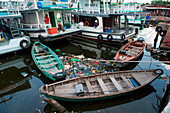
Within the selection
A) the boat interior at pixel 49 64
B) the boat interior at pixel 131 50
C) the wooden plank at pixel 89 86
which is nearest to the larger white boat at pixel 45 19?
the boat interior at pixel 49 64

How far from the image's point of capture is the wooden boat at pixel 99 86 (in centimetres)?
572

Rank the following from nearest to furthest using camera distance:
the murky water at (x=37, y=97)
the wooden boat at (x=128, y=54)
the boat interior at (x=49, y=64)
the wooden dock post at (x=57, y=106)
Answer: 1. the wooden dock post at (x=57, y=106)
2. the murky water at (x=37, y=97)
3. the boat interior at (x=49, y=64)
4. the wooden boat at (x=128, y=54)

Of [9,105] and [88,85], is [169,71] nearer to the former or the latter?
[88,85]

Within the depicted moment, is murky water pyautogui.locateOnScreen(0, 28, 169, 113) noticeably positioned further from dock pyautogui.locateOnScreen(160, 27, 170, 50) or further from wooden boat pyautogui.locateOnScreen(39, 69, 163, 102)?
dock pyautogui.locateOnScreen(160, 27, 170, 50)

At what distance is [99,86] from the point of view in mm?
6742

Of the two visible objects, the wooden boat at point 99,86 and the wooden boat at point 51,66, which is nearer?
the wooden boat at point 99,86

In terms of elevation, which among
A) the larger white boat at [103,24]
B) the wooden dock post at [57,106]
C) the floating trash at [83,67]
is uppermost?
the larger white boat at [103,24]

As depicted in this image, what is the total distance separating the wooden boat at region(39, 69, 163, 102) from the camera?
18.8 feet

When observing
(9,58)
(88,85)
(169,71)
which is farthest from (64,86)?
(9,58)

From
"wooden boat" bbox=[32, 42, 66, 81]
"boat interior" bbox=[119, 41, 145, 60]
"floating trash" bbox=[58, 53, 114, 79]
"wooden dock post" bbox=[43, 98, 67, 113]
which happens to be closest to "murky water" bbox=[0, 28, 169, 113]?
"wooden dock post" bbox=[43, 98, 67, 113]

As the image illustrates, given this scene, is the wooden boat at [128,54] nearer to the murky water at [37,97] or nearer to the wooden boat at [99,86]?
the murky water at [37,97]

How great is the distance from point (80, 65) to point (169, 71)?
677 cm

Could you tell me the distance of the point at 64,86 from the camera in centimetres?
652

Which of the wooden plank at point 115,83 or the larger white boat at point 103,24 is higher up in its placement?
the larger white boat at point 103,24
